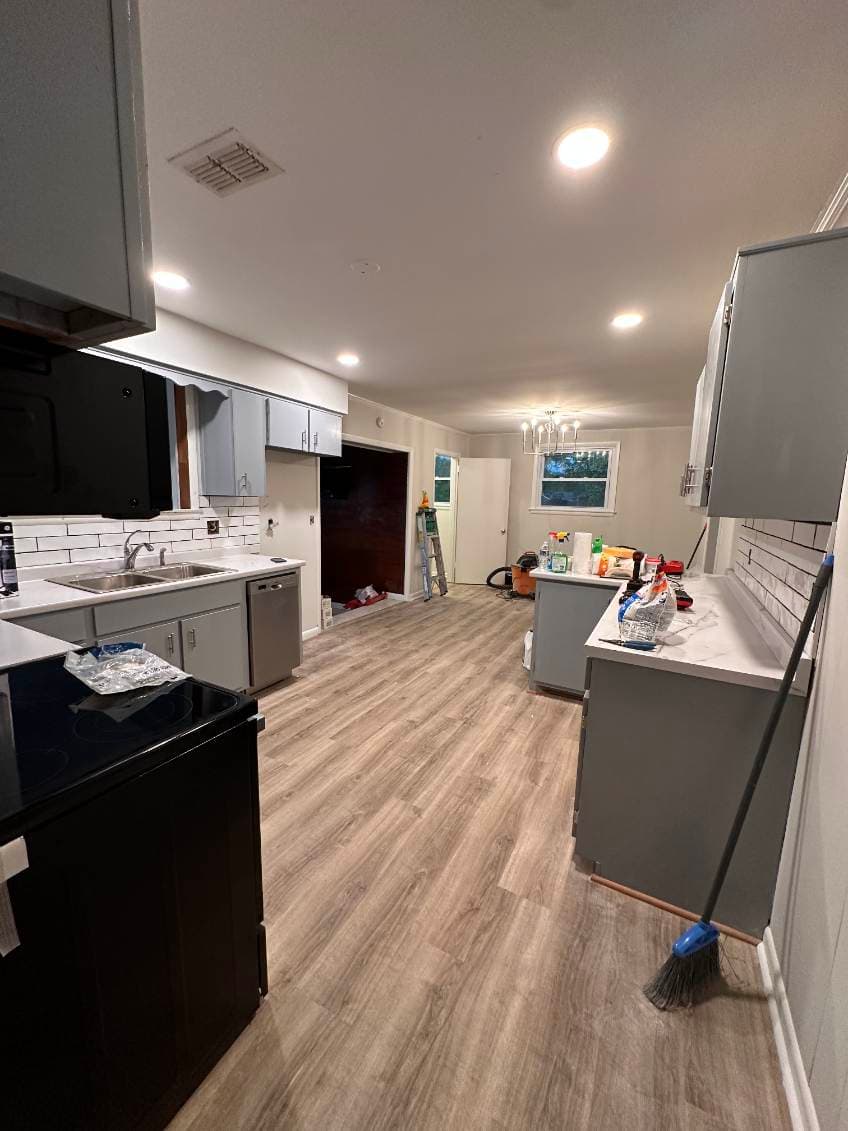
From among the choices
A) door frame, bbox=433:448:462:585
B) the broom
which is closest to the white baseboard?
the broom

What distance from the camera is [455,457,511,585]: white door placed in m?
6.95

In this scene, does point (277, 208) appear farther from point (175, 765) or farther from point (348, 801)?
point (348, 801)

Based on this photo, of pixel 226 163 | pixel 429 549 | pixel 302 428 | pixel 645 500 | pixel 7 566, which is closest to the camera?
pixel 226 163

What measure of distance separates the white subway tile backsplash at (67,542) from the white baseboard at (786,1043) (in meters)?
3.53

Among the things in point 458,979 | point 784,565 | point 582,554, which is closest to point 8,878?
point 458,979

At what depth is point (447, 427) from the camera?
6699mm

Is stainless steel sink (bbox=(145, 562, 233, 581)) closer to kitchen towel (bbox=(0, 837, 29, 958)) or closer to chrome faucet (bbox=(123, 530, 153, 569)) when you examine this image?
chrome faucet (bbox=(123, 530, 153, 569))

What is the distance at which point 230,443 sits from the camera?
316 cm

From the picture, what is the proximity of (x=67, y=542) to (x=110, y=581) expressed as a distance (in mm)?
311

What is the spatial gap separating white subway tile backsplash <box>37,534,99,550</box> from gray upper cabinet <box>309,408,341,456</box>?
1764 millimetres

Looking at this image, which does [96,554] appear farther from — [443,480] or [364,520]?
[443,480]

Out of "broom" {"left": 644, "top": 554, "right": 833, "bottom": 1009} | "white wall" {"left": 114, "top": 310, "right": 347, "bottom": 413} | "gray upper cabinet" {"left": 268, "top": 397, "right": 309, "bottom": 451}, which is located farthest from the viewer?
"gray upper cabinet" {"left": 268, "top": 397, "right": 309, "bottom": 451}

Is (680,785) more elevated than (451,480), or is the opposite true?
(451,480)

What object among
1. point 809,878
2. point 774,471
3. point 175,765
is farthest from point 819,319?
point 175,765
